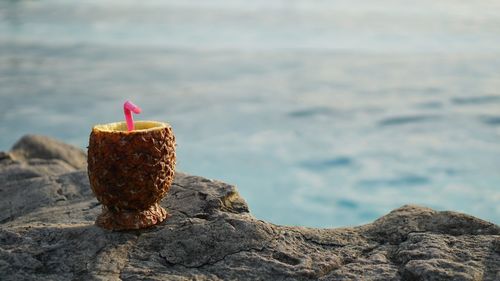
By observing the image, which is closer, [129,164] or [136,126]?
[129,164]

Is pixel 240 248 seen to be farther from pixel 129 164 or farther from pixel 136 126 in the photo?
pixel 136 126

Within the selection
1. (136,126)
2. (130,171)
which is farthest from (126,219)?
(136,126)

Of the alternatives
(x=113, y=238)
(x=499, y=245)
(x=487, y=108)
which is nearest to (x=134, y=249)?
(x=113, y=238)

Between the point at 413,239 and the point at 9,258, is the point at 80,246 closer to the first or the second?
the point at 9,258

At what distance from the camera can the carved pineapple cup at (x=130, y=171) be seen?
2242mm

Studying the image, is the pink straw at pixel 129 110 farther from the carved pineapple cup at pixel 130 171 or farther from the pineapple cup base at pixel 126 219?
the pineapple cup base at pixel 126 219

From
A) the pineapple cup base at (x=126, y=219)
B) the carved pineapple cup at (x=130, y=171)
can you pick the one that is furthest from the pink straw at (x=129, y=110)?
the pineapple cup base at (x=126, y=219)

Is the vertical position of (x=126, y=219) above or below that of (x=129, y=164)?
below

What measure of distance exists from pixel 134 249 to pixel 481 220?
4.08 ft

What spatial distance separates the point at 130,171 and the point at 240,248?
433 millimetres

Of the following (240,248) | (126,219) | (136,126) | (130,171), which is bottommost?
(240,248)

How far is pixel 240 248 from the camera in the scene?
2.27 m

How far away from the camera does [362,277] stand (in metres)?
2.16

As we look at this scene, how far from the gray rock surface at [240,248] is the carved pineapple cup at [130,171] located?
6 centimetres
